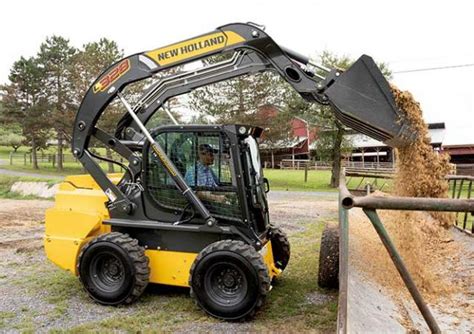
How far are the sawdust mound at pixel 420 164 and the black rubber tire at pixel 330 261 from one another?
1016mm

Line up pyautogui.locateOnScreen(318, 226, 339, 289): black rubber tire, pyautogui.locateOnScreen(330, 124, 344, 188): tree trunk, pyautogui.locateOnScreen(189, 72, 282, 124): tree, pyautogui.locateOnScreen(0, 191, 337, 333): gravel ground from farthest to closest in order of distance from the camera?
pyautogui.locateOnScreen(330, 124, 344, 188): tree trunk < pyautogui.locateOnScreen(189, 72, 282, 124): tree < pyautogui.locateOnScreen(318, 226, 339, 289): black rubber tire < pyautogui.locateOnScreen(0, 191, 337, 333): gravel ground

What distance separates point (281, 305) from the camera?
530cm

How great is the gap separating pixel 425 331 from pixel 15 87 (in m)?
35.7

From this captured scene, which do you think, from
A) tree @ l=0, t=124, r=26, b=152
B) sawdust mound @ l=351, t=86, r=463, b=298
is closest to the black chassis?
sawdust mound @ l=351, t=86, r=463, b=298

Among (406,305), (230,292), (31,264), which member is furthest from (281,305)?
(31,264)

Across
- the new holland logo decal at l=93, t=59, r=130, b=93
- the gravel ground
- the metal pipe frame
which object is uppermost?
the new holland logo decal at l=93, t=59, r=130, b=93

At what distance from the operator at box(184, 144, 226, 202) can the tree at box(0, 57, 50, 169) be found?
29.2m

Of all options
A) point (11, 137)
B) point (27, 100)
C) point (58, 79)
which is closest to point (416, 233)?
point (58, 79)

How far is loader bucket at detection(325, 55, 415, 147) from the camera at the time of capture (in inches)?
183

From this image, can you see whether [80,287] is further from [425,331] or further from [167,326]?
[425,331]

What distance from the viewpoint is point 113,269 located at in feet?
18.1

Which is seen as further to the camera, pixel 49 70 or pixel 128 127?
pixel 49 70

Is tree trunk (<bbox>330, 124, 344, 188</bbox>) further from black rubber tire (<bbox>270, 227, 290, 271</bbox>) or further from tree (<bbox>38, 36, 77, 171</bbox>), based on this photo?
black rubber tire (<bbox>270, 227, 290, 271</bbox>)

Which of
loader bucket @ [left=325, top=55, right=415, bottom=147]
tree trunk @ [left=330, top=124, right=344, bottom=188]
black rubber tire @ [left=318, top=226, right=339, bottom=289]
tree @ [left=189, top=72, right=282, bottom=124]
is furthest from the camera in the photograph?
tree trunk @ [left=330, top=124, right=344, bottom=188]
